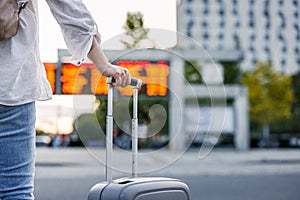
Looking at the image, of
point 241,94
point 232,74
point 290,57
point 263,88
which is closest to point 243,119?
point 241,94

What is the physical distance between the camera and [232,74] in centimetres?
2880

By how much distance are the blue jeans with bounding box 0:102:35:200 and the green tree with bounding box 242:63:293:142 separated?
2618cm

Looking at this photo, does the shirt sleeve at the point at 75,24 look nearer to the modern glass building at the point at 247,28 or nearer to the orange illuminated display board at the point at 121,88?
the orange illuminated display board at the point at 121,88

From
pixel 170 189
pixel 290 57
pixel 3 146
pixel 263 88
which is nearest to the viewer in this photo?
pixel 3 146

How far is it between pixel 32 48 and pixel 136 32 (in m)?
1.02

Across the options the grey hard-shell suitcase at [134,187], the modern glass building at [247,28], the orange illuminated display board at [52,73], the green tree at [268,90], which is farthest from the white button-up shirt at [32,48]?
the modern glass building at [247,28]

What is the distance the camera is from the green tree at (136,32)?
1.86 meters

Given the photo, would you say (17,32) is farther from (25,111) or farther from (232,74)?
(232,74)

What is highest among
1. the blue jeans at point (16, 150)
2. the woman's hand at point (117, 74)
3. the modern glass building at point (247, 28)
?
the modern glass building at point (247, 28)

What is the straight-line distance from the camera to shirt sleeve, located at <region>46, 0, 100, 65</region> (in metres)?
0.96

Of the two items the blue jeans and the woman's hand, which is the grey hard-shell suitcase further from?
the blue jeans

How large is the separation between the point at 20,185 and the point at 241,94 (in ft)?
70.6

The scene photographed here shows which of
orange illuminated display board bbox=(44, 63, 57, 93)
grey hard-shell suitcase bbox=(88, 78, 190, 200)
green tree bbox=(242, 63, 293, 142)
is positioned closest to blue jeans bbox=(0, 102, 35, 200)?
grey hard-shell suitcase bbox=(88, 78, 190, 200)

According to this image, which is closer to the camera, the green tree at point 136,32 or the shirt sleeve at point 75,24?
the shirt sleeve at point 75,24
